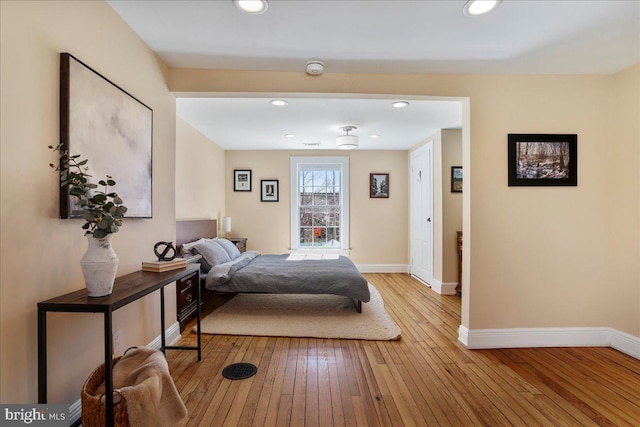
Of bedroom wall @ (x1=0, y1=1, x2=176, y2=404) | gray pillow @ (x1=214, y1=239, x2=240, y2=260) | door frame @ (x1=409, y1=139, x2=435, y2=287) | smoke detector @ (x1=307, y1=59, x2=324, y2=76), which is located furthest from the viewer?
door frame @ (x1=409, y1=139, x2=435, y2=287)

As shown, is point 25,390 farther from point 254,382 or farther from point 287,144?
point 287,144

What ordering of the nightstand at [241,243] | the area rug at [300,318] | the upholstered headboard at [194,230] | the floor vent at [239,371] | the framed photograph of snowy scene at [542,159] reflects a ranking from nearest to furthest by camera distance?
1. the floor vent at [239,371]
2. the framed photograph of snowy scene at [542,159]
3. the area rug at [300,318]
4. the upholstered headboard at [194,230]
5. the nightstand at [241,243]

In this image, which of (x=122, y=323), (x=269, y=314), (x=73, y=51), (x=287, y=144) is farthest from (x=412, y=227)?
(x=73, y=51)

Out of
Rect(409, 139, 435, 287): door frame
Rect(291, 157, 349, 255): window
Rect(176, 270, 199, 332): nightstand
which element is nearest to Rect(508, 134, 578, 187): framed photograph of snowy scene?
Rect(409, 139, 435, 287): door frame

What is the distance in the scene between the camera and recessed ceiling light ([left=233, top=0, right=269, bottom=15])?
1.78m

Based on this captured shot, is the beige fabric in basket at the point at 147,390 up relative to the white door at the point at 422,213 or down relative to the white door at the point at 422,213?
down

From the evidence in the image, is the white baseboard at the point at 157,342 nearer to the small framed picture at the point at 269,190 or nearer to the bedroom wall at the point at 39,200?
the bedroom wall at the point at 39,200

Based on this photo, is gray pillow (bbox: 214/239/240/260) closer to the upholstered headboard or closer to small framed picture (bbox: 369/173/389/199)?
the upholstered headboard

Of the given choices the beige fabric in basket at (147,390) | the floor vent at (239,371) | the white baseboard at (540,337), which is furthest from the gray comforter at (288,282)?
→ the beige fabric in basket at (147,390)

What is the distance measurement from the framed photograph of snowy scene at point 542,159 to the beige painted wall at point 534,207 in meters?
0.06

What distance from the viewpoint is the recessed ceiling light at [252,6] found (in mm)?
1779

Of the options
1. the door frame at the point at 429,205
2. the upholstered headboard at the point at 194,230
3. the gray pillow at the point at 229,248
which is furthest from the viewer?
the door frame at the point at 429,205

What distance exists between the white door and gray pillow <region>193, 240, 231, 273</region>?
10.7 ft

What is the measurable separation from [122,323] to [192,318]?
4.59 feet
